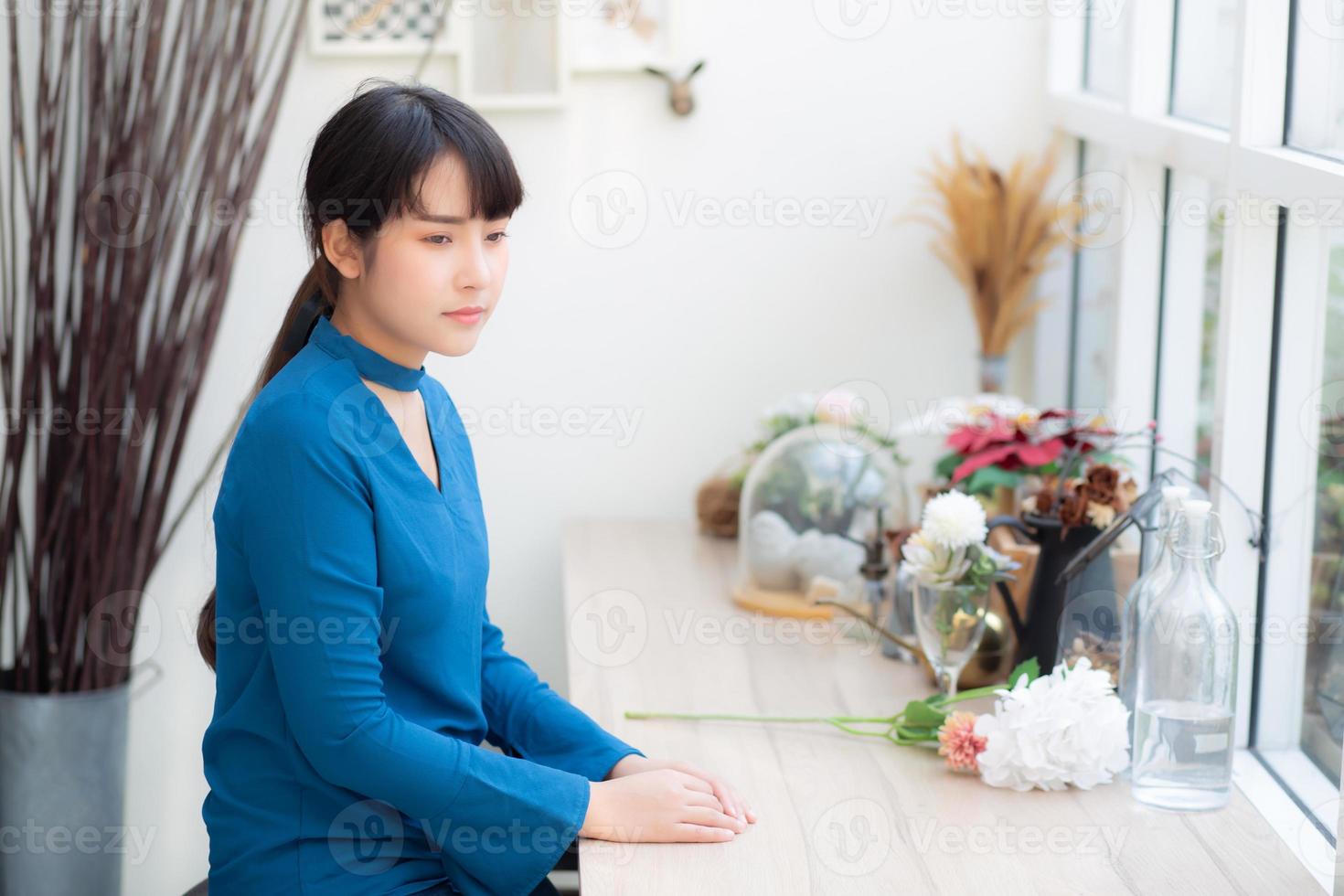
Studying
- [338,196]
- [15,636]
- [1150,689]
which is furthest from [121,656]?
[1150,689]

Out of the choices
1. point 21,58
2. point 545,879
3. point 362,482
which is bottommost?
point 545,879

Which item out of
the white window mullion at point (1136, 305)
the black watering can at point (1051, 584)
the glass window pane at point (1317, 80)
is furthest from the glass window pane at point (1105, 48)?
the black watering can at point (1051, 584)

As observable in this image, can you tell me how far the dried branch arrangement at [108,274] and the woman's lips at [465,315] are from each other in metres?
1.00

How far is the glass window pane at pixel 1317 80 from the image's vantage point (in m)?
1.44

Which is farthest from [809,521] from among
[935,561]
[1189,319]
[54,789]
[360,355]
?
[54,789]

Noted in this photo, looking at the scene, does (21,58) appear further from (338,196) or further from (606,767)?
(606,767)

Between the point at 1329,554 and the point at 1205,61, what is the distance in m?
0.66

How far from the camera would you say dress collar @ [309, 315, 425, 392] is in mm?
1307

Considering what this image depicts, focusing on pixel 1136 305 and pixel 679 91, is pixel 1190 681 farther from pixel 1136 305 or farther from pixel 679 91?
pixel 679 91

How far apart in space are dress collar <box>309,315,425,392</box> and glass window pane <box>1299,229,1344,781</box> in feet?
3.04

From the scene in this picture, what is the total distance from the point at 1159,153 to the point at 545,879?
1159 millimetres

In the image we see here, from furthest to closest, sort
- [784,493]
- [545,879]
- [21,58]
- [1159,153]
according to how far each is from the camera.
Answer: [21,58] → [784,493] → [1159,153] → [545,879]

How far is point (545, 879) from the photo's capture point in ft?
4.55

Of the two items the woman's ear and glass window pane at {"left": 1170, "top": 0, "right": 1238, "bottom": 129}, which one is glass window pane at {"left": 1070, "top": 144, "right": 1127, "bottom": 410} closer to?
glass window pane at {"left": 1170, "top": 0, "right": 1238, "bottom": 129}
